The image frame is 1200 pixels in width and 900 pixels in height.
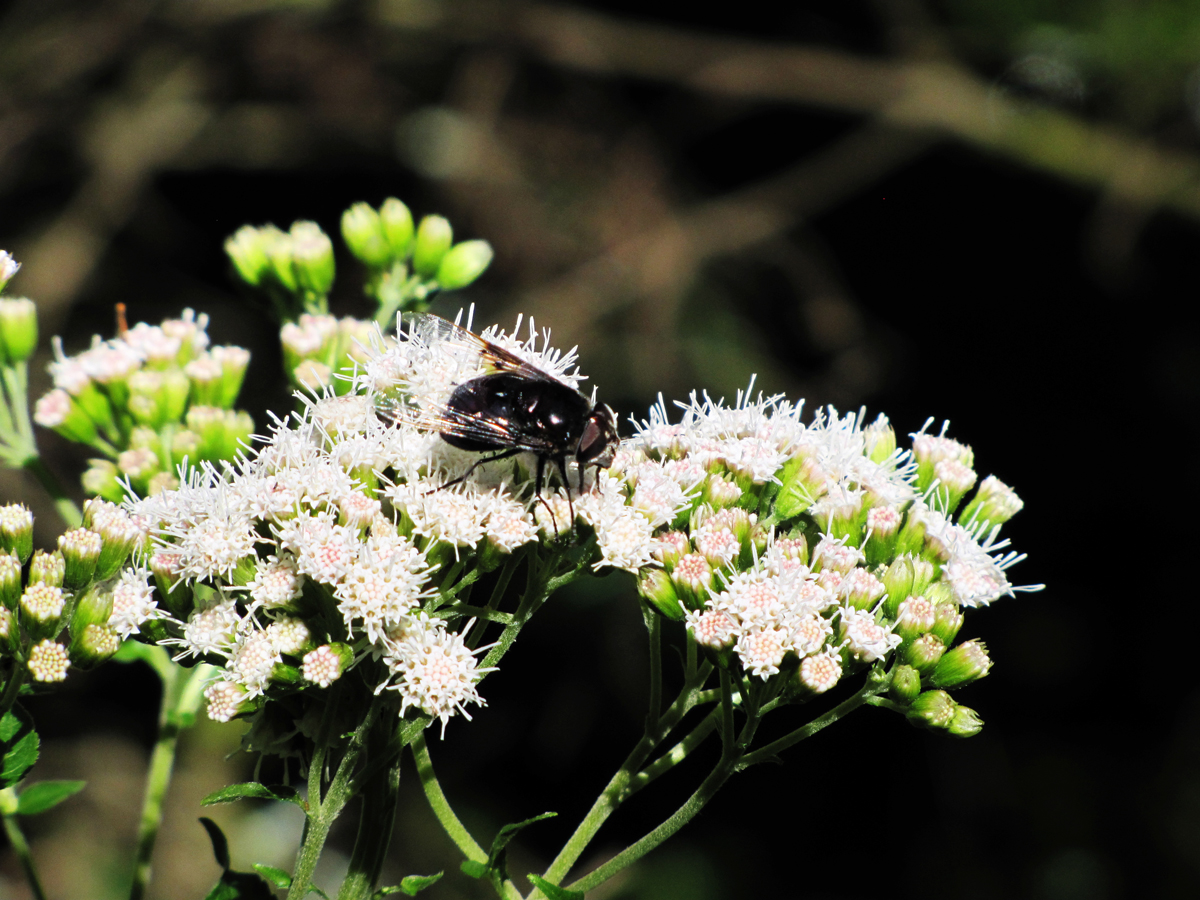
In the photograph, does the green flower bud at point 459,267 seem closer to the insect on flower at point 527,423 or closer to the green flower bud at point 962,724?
the insect on flower at point 527,423

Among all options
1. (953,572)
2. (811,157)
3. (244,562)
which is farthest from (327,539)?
(811,157)

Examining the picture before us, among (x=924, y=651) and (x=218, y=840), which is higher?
(x=924, y=651)

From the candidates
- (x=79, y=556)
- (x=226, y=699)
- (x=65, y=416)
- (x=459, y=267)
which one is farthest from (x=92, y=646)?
(x=459, y=267)

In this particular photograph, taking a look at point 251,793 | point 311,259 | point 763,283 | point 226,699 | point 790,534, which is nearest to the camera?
point 251,793

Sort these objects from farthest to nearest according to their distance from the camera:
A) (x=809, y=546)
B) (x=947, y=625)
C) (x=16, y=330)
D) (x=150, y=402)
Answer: (x=16, y=330), (x=150, y=402), (x=809, y=546), (x=947, y=625)

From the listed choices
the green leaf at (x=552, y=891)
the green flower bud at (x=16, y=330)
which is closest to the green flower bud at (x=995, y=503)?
the green leaf at (x=552, y=891)

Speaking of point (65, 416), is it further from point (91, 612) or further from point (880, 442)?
point (880, 442)

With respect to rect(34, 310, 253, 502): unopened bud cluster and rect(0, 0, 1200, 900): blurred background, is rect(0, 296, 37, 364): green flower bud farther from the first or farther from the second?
rect(0, 0, 1200, 900): blurred background
